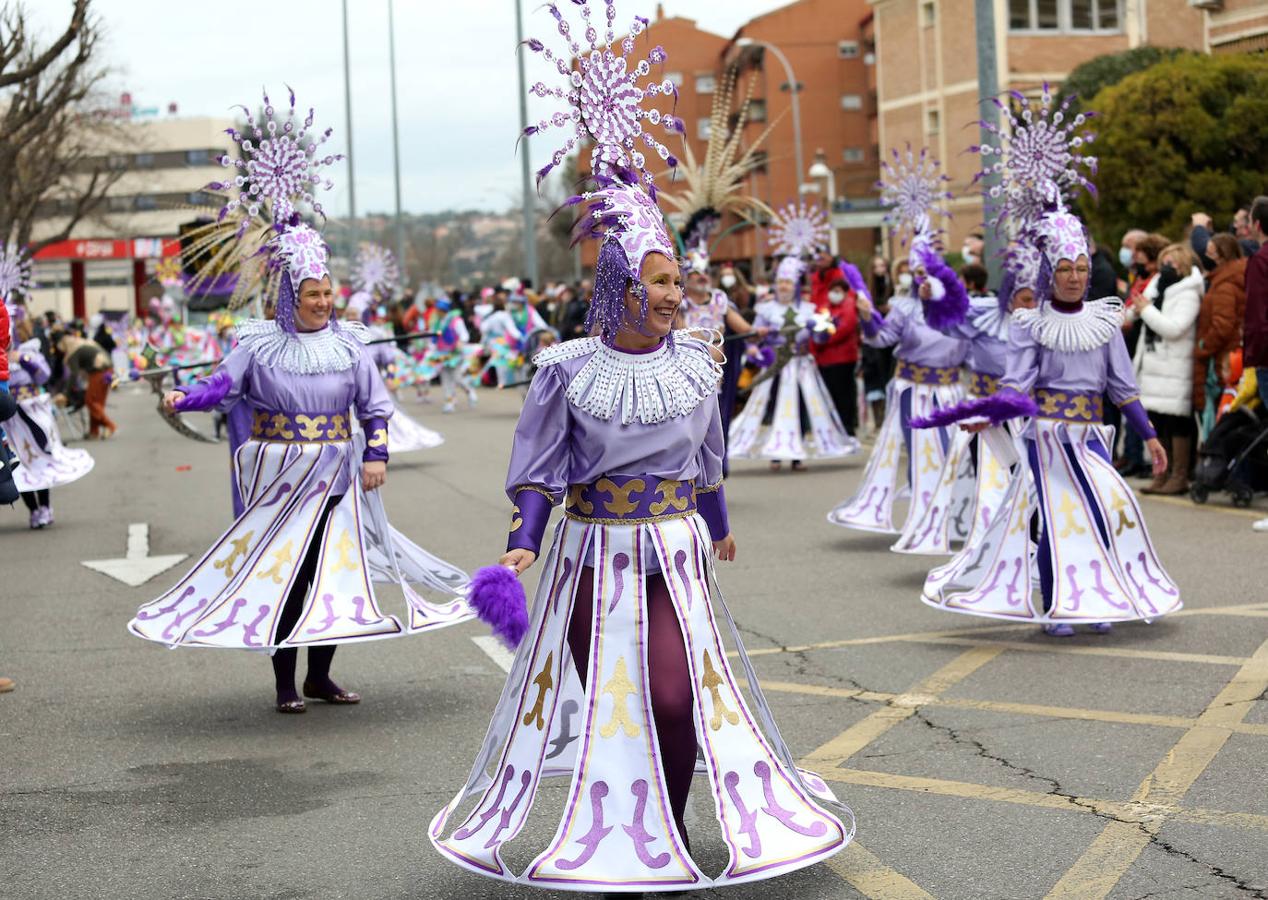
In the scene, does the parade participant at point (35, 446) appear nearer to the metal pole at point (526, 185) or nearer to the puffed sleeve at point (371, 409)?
the puffed sleeve at point (371, 409)

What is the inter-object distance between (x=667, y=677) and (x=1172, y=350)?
31.4 feet

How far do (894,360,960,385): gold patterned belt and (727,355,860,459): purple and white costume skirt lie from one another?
5210mm

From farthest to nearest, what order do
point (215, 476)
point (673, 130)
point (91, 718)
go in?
point (215, 476)
point (91, 718)
point (673, 130)

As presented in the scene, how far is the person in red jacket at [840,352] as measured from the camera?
18688 millimetres

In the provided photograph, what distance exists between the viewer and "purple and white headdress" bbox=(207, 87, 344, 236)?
8.10 meters

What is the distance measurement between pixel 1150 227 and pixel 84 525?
14.4 m

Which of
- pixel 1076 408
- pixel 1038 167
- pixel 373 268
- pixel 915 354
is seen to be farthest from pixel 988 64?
pixel 1076 408

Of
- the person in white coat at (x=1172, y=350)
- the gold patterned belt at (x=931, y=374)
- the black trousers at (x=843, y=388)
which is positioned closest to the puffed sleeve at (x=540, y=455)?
the gold patterned belt at (x=931, y=374)

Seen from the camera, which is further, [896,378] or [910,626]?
[896,378]

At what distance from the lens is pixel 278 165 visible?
8.14 metres

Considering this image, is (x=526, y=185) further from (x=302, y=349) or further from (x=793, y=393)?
(x=302, y=349)

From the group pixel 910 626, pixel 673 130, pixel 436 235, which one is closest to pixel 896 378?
pixel 910 626

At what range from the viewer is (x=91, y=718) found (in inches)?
294

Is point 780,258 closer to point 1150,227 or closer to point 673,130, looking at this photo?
point 1150,227
